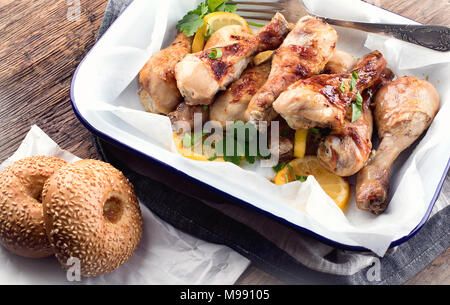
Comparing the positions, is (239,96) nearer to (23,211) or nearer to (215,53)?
(215,53)

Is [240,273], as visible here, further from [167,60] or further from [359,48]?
[359,48]

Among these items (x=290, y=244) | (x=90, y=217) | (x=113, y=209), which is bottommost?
(x=290, y=244)

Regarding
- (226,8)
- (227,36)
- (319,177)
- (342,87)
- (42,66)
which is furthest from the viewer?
(42,66)

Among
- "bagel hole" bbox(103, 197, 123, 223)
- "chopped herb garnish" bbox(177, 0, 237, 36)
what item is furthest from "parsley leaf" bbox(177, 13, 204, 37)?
"bagel hole" bbox(103, 197, 123, 223)

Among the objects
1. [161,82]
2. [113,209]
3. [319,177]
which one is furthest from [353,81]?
[113,209]

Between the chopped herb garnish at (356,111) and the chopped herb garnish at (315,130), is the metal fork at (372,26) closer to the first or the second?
the chopped herb garnish at (356,111)

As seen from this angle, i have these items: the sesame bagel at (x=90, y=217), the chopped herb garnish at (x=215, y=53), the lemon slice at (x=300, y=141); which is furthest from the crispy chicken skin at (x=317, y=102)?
the sesame bagel at (x=90, y=217)

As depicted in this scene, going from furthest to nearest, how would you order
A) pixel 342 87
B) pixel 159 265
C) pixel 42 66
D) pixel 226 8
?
pixel 42 66 → pixel 226 8 → pixel 159 265 → pixel 342 87
